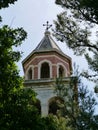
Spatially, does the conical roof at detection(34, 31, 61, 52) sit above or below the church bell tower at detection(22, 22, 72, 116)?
above

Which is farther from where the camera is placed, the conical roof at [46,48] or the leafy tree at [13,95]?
the conical roof at [46,48]

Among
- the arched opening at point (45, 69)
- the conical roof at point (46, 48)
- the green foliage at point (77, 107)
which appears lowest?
the green foliage at point (77, 107)

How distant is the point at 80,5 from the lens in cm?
1315

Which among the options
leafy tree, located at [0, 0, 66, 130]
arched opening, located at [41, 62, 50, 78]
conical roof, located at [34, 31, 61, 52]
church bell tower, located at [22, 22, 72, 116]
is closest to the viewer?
leafy tree, located at [0, 0, 66, 130]

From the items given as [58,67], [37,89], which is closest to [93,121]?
[37,89]

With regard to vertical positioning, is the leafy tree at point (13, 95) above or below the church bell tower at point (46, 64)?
below

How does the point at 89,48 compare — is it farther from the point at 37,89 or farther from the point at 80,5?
the point at 37,89

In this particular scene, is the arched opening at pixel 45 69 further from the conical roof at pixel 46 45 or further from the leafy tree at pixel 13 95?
the leafy tree at pixel 13 95

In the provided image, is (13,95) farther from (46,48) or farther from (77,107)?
(46,48)

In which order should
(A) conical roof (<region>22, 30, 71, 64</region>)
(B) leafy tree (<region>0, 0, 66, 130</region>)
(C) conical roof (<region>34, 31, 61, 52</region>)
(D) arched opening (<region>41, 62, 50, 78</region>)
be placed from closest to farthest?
(B) leafy tree (<region>0, 0, 66, 130</region>) < (D) arched opening (<region>41, 62, 50, 78</region>) < (A) conical roof (<region>22, 30, 71, 64</region>) < (C) conical roof (<region>34, 31, 61, 52</region>)

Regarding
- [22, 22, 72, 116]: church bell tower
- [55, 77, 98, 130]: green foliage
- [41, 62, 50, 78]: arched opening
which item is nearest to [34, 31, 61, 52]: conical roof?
[22, 22, 72, 116]: church bell tower

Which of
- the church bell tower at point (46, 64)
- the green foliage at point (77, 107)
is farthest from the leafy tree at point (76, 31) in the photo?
the church bell tower at point (46, 64)

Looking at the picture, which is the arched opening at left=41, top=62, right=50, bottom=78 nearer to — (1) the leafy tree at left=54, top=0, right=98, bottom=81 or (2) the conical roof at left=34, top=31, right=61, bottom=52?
(2) the conical roof at left=34, top=31, right=61, bottom=52

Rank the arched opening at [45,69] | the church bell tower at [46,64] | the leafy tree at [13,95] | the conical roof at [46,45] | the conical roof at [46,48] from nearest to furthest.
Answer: the leafy tree at [13,95] → the church bell tower at [46,64] → the arched opening at [45,69] → the conical roof at [46,48] → the conical roof at [46,45]
